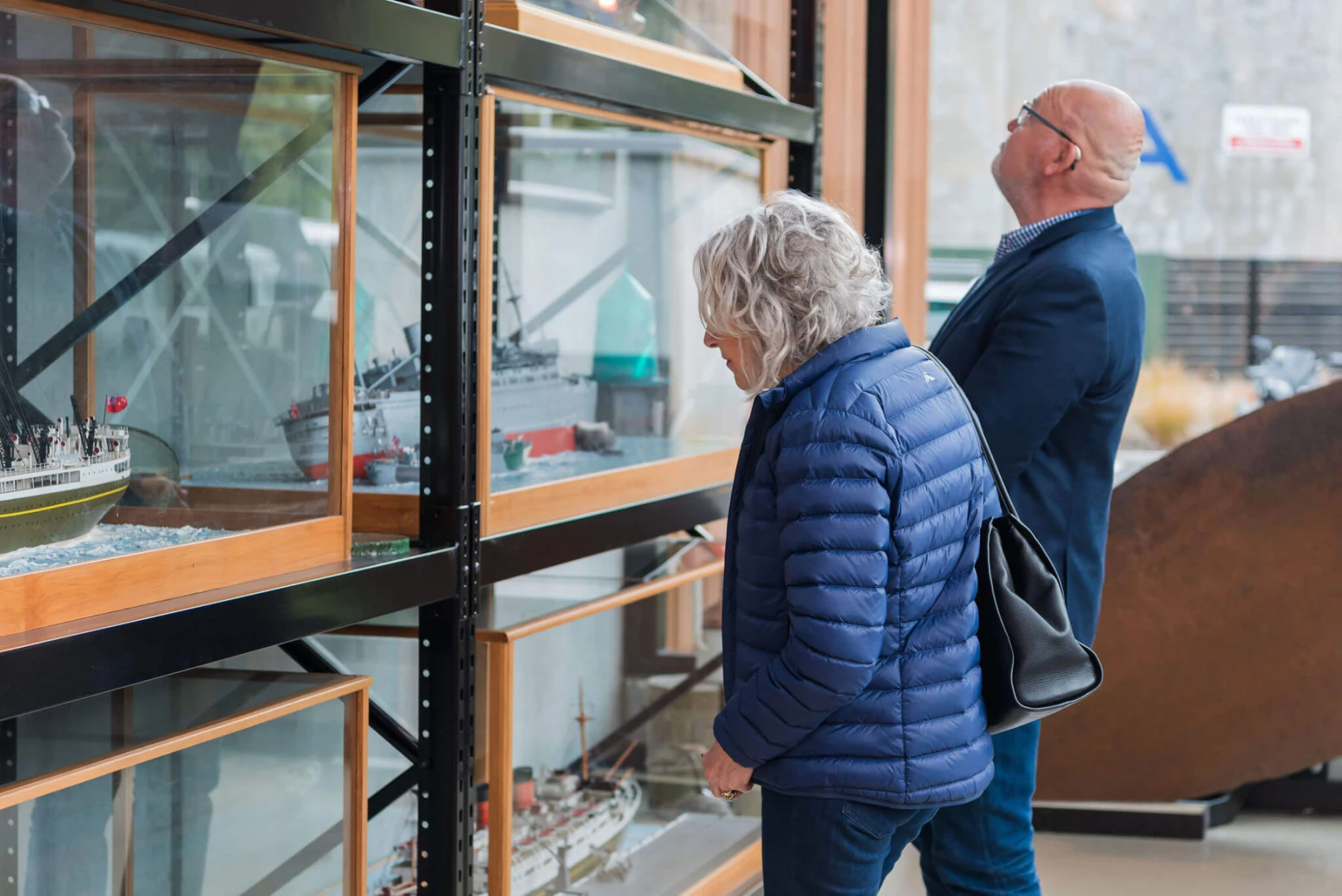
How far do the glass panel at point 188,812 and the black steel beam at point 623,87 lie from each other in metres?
1.02

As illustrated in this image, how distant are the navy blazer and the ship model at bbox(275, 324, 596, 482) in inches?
28.5

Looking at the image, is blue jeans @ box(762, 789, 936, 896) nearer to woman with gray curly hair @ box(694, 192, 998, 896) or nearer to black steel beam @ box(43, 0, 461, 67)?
woman with gray curly hair @ box(694, 192, 998, 896)

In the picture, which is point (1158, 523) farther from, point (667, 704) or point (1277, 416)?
point (667, 704)

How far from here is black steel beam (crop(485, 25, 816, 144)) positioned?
2049 mm

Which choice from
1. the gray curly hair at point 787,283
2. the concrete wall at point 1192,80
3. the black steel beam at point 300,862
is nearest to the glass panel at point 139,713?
the black steel beam at point 300,862

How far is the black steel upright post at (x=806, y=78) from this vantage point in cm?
317

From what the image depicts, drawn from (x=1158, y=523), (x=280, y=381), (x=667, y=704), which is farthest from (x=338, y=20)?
(x=1158, y=523)

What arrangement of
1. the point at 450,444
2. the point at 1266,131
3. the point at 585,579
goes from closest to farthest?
the point at 450,444 < the point at 585,579 < the point at 1266,131

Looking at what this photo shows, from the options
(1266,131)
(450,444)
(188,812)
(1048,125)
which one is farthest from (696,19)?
(1266,131)

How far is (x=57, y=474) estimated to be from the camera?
4.74ft

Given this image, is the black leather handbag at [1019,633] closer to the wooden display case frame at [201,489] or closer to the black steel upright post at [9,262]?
the wooden display case frame at [201,489]

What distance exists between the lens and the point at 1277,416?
10.9 feet

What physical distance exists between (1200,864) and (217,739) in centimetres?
256

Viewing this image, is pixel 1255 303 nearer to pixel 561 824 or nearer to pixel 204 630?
pixel 561 824
